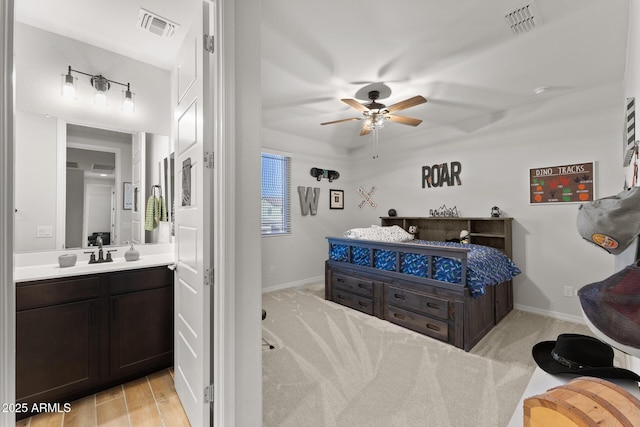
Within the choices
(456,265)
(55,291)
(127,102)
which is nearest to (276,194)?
(127,102)

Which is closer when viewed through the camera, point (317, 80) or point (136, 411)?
point (136, 411)

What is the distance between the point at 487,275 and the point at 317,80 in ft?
9.18

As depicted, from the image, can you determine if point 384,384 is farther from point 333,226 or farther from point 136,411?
point 333,226

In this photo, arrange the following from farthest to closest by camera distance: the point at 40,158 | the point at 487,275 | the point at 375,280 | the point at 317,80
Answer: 1. the point at 375,280
2. the point at 317,80
3. the point at 487,275
4. the point at 40,158

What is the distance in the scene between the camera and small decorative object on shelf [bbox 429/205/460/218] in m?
4.23

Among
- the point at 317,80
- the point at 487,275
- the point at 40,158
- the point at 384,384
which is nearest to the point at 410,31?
the point at 317,80

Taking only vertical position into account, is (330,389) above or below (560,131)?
below

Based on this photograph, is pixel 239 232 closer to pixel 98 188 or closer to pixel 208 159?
pixel 208 159

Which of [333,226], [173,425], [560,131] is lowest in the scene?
[173,425]

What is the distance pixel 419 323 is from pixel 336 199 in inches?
123

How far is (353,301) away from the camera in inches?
141

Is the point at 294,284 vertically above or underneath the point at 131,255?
underneath

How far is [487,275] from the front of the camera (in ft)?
9.07

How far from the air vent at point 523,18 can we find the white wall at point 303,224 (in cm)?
337
